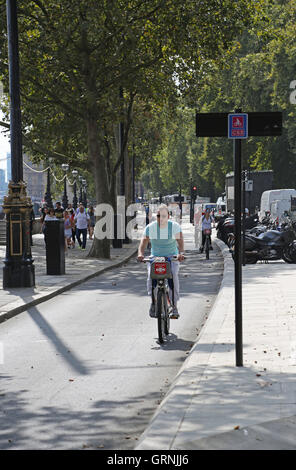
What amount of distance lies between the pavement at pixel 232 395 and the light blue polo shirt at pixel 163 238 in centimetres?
111

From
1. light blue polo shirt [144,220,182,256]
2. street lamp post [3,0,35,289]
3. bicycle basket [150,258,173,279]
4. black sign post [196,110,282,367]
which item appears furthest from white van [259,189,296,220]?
black sign post [196,110,282,367]

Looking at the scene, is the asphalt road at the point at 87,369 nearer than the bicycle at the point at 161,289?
Yes

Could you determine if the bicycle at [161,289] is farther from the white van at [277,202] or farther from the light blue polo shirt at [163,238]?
the white van at [277,202]

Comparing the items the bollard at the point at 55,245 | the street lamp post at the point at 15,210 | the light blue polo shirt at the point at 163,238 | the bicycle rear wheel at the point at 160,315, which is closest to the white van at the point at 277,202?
the bollard at the point at 55,245

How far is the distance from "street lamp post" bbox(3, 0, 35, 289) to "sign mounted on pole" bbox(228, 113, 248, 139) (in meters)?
9.14

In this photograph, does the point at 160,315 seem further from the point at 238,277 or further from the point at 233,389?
the point at 233,389

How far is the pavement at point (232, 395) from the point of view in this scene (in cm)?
530

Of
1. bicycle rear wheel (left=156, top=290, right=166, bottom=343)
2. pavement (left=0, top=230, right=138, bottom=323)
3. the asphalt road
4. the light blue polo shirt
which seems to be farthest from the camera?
pavement (left=0, top=230, right=138, bottom=323)

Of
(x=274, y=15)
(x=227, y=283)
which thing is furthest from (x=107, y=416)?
(x=274, y=15)

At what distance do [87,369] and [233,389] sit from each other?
219 centimetres

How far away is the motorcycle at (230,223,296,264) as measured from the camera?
2372 centimetres

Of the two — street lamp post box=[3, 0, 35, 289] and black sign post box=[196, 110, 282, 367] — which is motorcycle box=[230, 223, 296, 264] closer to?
street lamp post box=[3, 0, 35, 289]

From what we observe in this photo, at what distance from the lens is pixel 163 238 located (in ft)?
34.8

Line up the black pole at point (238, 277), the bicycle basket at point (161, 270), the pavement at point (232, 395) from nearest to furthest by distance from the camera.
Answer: the pavement at point (232, 395), the black pole at point (238, 277), the bicycle basket at point (161, 270)
